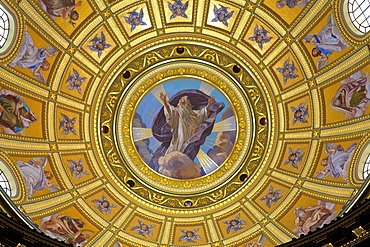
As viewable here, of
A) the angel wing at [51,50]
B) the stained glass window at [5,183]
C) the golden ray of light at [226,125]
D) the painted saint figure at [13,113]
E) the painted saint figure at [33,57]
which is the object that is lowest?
the stained glass window at [5,183]

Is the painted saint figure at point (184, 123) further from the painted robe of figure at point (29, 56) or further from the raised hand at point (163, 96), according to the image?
the painted robe of figure at point (29, 56)

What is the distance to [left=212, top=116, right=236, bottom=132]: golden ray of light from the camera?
2389 cm

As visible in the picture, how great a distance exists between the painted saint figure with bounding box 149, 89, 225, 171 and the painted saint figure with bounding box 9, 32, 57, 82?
6.79 m

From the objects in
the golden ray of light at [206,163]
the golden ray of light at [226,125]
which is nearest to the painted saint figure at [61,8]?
the golden ray of light at [226,125]

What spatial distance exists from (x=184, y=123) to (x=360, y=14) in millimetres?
10685

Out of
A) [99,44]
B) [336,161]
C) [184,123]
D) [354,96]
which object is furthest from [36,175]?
[354,96]

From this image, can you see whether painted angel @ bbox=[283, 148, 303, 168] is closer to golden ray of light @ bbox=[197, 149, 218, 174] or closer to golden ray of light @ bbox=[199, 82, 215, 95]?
golden ray of light @ bbox=[197, 149, 218, 174]

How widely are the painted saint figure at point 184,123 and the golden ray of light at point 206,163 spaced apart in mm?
348

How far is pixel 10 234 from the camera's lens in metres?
13.7

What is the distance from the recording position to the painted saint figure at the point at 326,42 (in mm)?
18906

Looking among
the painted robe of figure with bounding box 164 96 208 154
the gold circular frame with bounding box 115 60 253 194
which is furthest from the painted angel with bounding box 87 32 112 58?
the painted robe of figure with bounding box 164 96 208 154

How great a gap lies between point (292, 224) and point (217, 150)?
5860 mm

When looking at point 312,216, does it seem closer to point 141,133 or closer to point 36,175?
point 141,133

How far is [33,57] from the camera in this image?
1939cm
